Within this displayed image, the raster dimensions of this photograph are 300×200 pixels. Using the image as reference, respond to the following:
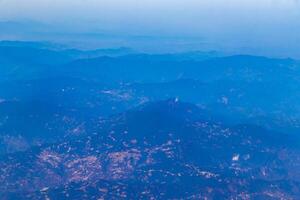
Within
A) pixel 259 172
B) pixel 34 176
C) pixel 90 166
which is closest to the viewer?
pixel 34 176

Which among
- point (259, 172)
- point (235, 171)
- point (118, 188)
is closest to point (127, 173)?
point (118, 188)

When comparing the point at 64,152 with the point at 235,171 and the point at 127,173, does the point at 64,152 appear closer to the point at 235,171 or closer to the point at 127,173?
the point at 127,173

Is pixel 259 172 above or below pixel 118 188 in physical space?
below

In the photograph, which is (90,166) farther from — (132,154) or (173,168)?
(173,168)

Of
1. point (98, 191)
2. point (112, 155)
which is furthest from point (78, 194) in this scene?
point (112, 155)

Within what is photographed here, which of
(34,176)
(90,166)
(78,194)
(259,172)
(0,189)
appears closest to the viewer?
(78,194)

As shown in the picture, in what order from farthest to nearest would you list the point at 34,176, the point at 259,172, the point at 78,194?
the point at 259,172
the point at 34,176
the point at 78,194

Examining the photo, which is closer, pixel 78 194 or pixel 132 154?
pixel 78 194

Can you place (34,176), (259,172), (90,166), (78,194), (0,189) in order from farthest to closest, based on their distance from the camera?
(259,172) → (90,166) → (34,176) → (0,189) → (78,194)

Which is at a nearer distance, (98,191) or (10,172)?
(98,191)
